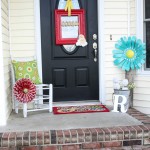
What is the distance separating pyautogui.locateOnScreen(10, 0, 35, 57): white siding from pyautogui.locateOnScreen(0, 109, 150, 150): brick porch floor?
66.3 inches

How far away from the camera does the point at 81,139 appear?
A: 316 cm

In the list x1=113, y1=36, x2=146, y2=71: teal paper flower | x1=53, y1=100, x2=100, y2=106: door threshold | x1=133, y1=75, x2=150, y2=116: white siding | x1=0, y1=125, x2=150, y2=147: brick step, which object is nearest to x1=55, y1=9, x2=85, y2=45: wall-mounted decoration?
x1=113, y1=36, x2=146, y2=71: teal paper flower

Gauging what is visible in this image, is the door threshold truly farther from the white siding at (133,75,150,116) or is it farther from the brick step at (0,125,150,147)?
the brick step at (0,125,150,147)

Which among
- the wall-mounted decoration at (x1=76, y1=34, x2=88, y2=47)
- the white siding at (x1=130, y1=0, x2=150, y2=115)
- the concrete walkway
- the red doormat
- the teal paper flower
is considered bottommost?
the concrete walkway

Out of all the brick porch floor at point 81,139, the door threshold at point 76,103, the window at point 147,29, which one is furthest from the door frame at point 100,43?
the brick porch floor at point 81,139

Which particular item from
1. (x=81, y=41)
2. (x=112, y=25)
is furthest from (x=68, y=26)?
(x=112, y=25)

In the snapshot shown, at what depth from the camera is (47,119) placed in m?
3.78

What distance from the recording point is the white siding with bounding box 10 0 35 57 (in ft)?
14.6

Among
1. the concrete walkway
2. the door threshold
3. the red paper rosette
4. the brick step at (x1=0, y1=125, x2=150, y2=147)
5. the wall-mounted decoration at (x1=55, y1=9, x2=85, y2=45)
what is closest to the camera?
the brick step at (x1=0, y1=125, x2=150, y2=147)

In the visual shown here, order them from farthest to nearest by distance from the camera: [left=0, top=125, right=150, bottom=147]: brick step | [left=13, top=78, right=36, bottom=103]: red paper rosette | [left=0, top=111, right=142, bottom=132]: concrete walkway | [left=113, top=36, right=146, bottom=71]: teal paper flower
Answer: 1. [left=113, top=36, right=146, bottom=71]: teal paper flower
2. [left=13, top=78, right=36, bottom=103]: red paper rosette
3. [left=0, top=111, right=142, bottom=132]: concrete walkway
4. [left=0, top=125, right=150, bottom=147]: brick step

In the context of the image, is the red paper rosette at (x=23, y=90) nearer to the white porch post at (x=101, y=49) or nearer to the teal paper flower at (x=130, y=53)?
the white porch post at (x=101, y=49)

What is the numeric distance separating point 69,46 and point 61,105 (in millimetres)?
957

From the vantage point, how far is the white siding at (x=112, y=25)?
4.59 metres

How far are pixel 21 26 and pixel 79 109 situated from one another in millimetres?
1559
